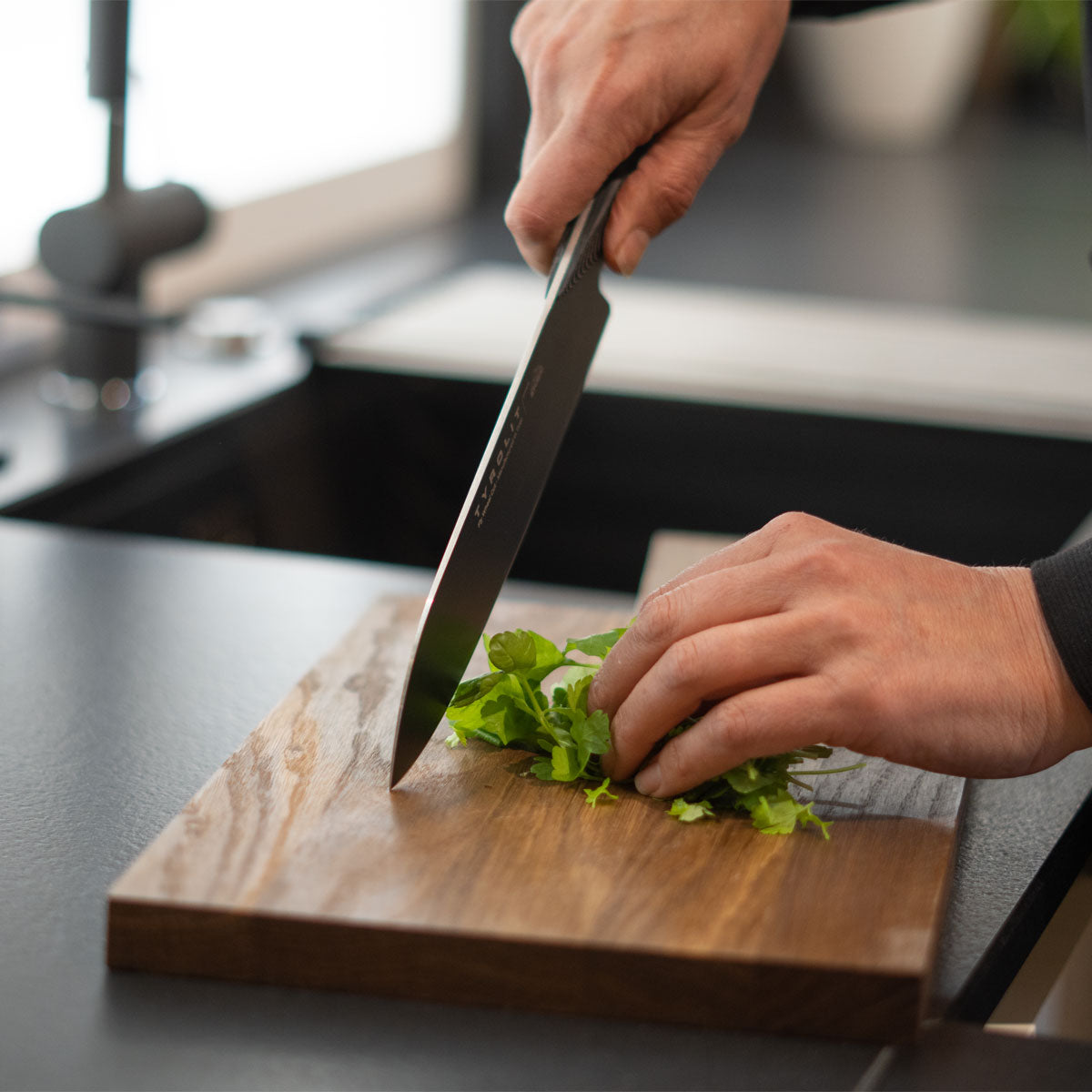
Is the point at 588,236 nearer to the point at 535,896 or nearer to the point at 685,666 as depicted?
the point at 685,666

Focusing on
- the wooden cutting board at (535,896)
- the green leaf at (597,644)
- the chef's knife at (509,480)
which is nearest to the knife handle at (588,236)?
the chef's knife at (509,480)

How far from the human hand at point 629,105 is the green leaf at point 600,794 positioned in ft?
1.25

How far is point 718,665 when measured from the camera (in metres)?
0.71

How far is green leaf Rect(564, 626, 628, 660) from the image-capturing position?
83 centimetres

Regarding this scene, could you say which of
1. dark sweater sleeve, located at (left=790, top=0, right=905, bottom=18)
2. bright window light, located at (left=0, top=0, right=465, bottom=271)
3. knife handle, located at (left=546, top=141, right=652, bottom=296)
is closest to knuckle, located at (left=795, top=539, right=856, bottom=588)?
knife handle, located at (left=546, top=141, right=652, bottom=296)

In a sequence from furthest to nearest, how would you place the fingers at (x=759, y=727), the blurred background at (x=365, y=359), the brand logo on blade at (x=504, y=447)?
the blurred background at (x=365, y=359)
the brand logo on blade at (x=504, y=447)
the fingers at (x=759, y=727)

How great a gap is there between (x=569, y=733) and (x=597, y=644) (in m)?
0.08

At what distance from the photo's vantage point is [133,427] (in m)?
1.46

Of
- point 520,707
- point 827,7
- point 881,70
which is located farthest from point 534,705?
point 881,70

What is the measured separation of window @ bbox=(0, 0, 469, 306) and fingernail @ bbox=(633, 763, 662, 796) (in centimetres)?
A: 104

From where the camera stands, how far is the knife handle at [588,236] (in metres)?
0.92

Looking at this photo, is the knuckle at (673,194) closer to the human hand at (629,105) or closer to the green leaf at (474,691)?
the human hand at (629,105)

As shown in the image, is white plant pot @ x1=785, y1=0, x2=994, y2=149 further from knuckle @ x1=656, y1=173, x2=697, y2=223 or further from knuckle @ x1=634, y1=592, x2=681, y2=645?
knuckle @ x1=634, y1=592, x2=681, y2=645

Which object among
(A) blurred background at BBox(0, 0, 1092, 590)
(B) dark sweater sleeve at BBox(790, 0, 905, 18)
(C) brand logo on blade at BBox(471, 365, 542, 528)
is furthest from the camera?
(A) blurred background at BBox(0, 0, 1092, 590)
